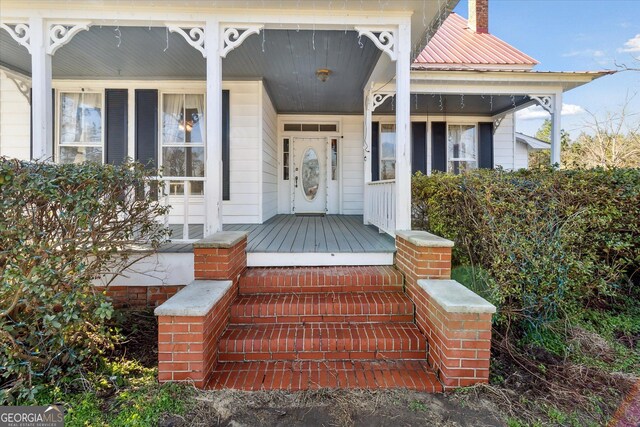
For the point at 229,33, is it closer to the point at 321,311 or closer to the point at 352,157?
the point at 321,311

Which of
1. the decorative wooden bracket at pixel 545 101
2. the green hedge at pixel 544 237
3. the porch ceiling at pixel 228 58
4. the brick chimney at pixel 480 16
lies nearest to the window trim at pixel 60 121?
the porch ceiling at pixel 228 58

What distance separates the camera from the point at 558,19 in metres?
18.8

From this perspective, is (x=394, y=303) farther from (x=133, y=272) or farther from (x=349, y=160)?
(x=349, y=160)

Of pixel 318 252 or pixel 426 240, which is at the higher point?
pixel 426 240

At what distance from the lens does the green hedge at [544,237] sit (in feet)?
9.10

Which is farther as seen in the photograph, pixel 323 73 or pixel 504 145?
pixel 504 145

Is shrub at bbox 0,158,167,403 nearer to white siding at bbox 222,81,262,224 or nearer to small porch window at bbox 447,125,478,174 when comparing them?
white siding at bbox 222,81,262,224

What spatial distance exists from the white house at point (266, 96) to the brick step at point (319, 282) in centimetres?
79

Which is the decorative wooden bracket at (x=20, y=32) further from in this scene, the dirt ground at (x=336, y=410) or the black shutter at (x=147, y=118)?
the dirt ground at (x=336, y=410)

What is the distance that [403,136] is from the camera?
3709 mm

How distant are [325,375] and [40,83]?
418 cm

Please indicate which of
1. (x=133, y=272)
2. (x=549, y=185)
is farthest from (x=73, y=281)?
(x=549, y=185)

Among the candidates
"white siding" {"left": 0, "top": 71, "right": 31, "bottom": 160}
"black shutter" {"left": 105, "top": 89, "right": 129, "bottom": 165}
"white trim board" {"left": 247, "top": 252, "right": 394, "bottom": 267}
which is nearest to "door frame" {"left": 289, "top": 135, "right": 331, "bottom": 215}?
"black shutter" {"left": 105, "top": 89, "right": 129, "bottom": 165}

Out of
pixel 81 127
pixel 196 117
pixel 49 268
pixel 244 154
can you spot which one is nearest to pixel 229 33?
pixel 244 154
